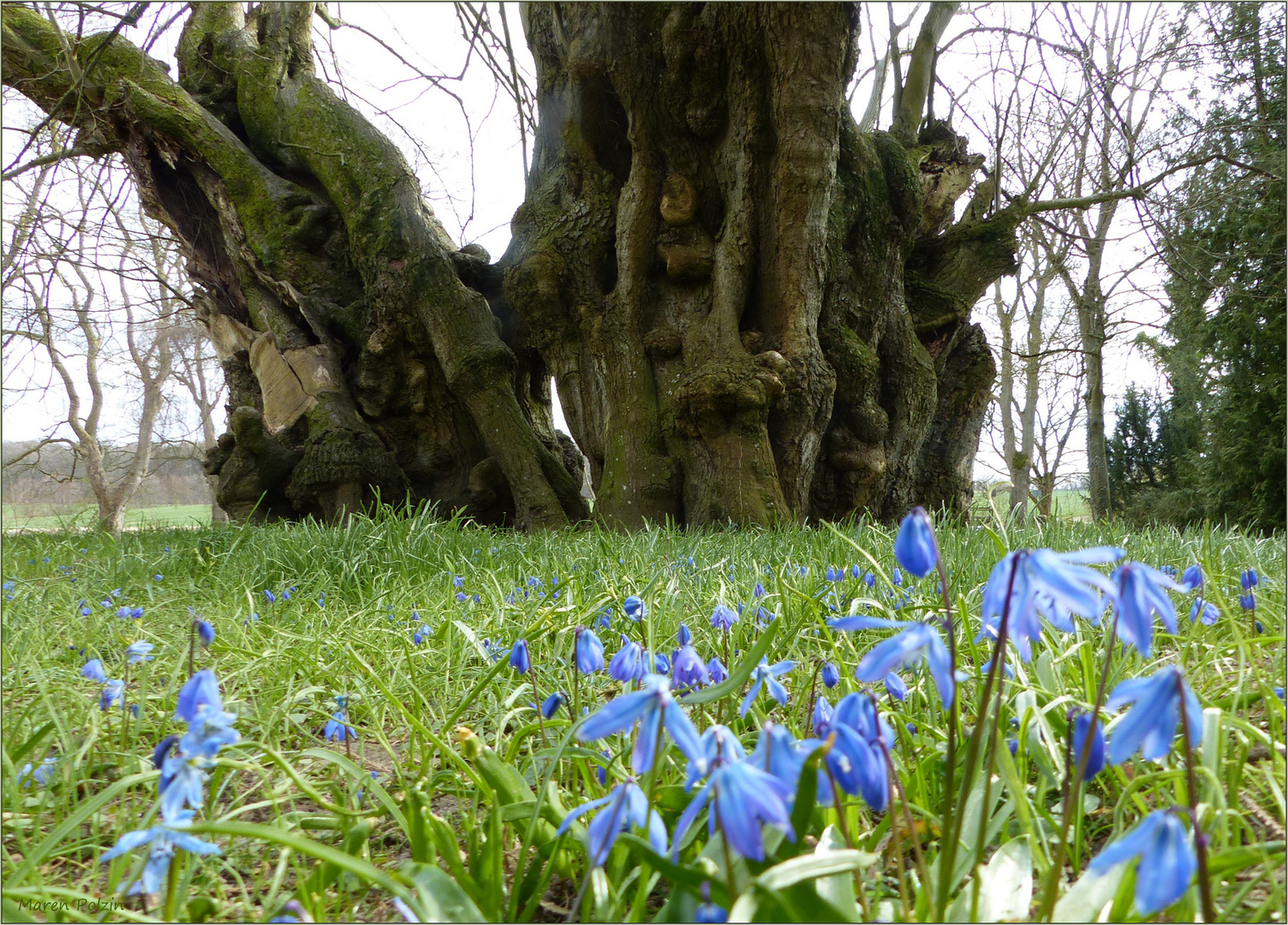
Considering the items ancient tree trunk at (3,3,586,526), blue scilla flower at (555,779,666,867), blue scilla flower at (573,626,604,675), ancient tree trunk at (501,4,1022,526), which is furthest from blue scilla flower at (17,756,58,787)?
ancient tree trunk at (3,3,586,526)

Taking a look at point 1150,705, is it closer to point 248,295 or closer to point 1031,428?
point 248,295

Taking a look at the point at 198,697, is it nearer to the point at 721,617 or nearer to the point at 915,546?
the point at 915,546

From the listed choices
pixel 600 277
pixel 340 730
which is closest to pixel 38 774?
pixel 340 730

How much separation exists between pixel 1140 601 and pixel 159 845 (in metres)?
1.05

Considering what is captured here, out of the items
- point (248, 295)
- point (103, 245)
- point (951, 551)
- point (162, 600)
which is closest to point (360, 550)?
point (162, 600)

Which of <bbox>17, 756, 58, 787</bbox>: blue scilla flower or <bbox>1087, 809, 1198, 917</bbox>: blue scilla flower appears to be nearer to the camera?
<bbox>1087, 809, 1198, 917</bbox>: blue scilla flower

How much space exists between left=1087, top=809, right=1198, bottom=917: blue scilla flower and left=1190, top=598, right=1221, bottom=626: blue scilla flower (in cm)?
141

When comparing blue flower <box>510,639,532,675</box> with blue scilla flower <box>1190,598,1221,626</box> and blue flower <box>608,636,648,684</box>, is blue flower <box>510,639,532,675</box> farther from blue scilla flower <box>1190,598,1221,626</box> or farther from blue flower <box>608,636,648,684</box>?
blue scilla flower <box>1190,598,1221,626</box>

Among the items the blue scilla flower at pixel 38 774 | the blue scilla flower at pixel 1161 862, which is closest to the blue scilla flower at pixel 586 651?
the blue scilla flower at pixel 1161 862

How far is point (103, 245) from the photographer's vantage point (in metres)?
5.84

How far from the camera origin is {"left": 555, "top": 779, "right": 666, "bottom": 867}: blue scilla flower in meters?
0.75

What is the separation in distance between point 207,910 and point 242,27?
9882mm

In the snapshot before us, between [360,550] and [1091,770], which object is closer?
[1091,770]

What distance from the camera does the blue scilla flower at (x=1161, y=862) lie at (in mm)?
541
